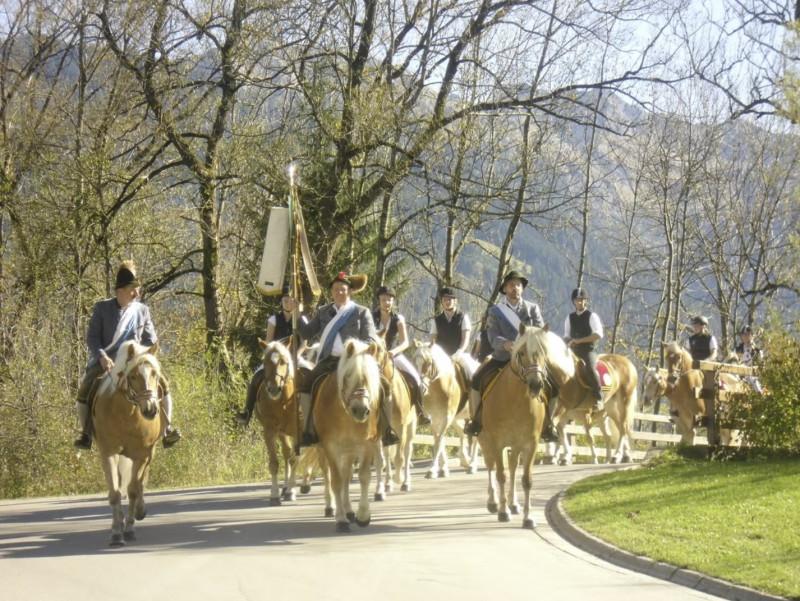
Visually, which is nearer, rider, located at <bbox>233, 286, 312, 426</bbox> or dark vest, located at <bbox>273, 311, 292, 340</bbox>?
rider, located at <bbox>233, 286, 312, 426</bbox>

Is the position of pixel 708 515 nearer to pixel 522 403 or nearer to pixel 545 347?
pixel 522 403

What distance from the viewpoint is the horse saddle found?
2100cm

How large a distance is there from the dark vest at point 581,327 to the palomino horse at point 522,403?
690cm

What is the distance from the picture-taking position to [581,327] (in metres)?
21.0

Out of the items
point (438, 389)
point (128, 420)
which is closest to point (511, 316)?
point (438, 389)

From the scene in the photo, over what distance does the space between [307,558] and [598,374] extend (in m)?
11.4

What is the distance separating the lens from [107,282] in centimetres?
2914

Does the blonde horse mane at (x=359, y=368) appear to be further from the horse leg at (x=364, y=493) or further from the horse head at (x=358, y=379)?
the horse leg at (x=364, y=493)

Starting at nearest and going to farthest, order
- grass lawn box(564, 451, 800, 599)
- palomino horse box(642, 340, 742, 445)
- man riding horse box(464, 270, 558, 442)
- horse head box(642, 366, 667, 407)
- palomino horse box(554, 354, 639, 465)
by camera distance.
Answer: grass lawn box(564, 451, 800, 599)
man riding horse box(464, 270, 558, 442)
palomino horse box(554, 354, 639, 465)
palomino horse box(642, 340, 742, 445)
horse head box(642, 366, 667, 407)

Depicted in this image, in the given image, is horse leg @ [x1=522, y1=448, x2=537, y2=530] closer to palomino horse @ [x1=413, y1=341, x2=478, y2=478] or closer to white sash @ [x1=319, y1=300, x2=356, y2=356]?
white sash @ [x1=319, y1=300, x2=356, y2=356]

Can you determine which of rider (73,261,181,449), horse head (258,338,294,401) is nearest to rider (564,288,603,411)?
horse head (258,338,294,401)

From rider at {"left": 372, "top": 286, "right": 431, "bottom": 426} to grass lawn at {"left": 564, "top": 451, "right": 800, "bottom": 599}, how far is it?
7.95ft

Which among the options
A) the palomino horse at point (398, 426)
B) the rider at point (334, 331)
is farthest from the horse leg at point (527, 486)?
the palomino horse at point (398, 426)

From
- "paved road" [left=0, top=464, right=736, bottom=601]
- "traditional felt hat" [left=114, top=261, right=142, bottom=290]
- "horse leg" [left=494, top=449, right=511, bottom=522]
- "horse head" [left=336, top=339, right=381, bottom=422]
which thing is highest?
"traditional felt hat" [left=114, top=261, right=142, bottom=290]
